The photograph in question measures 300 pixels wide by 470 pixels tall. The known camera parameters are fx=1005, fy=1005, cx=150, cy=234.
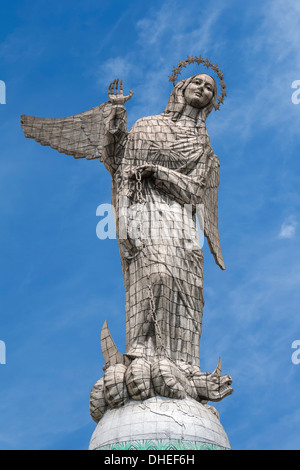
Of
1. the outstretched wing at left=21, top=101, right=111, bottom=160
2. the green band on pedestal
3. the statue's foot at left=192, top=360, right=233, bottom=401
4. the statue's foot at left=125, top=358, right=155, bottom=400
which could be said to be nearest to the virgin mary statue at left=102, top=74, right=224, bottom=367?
the statue's foot at left=192, top=360, right=233, bottom=401

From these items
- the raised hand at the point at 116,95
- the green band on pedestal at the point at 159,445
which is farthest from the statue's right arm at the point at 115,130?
the green band on pedestal at the point at 159,445

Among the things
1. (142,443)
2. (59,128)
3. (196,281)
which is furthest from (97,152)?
(142,443)

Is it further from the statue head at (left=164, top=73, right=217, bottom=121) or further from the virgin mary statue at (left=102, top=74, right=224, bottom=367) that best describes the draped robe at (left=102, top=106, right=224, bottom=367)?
the statue head at (left=164, top=73, right=217, bottom=121)

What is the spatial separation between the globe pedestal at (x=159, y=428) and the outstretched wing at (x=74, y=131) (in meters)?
5.89

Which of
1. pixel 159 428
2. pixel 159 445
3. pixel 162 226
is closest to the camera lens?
pixel 159 445

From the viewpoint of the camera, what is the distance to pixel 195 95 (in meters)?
18.3

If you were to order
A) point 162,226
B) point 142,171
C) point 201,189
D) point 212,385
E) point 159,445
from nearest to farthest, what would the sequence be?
point 159,445 → point 212,385 → point 162,226 → point 142,171 → point 201,189

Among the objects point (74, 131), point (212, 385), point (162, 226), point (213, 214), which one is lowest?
point (212, 385)

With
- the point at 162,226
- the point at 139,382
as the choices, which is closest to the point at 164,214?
the point at 162,226

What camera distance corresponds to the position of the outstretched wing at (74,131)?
760 inches

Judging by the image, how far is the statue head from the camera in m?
18.3

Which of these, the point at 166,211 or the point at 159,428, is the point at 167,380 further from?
the point at 166,211

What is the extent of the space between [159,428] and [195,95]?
21.4ft
